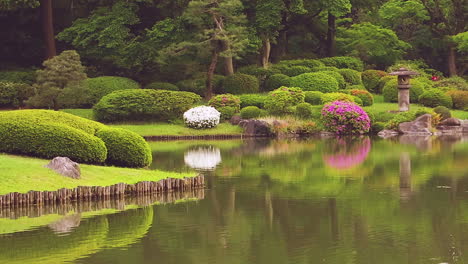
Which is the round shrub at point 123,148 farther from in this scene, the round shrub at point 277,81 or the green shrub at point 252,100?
the round shrub at point 277,81

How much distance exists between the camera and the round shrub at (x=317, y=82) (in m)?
43.2

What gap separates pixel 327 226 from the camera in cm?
1478

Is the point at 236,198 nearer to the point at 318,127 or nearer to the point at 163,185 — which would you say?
the point at 163,185

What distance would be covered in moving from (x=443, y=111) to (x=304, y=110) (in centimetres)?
695

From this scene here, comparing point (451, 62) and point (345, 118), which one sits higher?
point (451, 62)

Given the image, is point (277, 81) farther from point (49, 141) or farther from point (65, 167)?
point (65, 167)

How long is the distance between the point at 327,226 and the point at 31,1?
105 ft

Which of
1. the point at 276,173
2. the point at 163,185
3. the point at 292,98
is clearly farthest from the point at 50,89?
the point at 163,185

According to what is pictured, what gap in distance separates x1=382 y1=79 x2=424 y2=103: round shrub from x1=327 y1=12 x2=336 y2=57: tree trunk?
9.99 metres

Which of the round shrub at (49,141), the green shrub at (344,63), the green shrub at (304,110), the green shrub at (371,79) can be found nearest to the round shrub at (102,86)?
the green shrub at (304,110)

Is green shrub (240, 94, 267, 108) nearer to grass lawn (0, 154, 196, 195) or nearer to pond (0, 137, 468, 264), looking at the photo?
pond (0, 137, 468, 264)

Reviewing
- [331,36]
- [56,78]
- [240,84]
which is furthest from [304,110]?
[331,36]

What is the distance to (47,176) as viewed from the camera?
17.9m

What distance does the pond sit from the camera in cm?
1266
